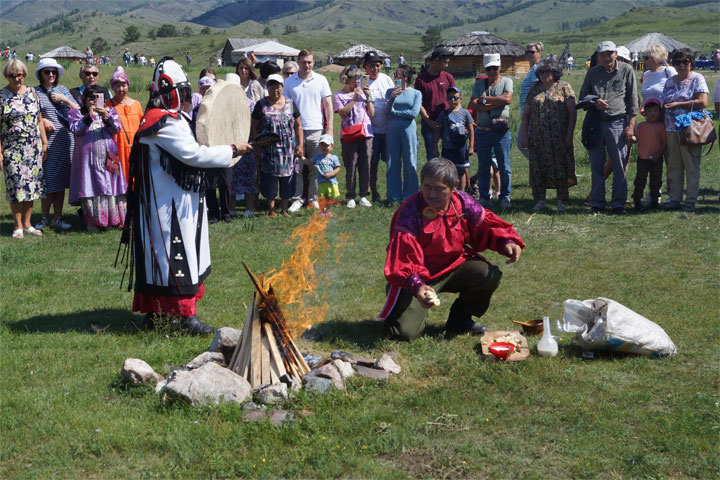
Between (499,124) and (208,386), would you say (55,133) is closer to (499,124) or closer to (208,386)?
(499,124)

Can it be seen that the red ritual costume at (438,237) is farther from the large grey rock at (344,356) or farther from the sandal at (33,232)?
the sandal at (33,232)

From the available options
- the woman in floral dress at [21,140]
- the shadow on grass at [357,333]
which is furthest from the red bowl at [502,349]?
the woman in floral dress at [21,140]

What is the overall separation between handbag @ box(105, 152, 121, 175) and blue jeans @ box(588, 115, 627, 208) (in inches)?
258

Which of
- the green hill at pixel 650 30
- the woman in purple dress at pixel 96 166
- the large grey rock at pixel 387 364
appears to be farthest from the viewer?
the green hill at pixel 650 30

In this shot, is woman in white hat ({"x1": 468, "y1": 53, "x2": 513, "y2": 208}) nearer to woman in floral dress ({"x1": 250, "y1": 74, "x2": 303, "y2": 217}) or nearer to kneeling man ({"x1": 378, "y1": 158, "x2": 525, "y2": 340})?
woman in floral dress ({"x1": 250, "y1": 74, "x2": 303, "y2": 217})

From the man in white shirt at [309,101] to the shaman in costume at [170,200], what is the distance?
4995 mm

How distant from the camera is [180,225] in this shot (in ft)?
20.0

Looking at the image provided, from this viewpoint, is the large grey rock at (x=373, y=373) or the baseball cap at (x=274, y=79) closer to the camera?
the large grey rock at (x=373, y=373)

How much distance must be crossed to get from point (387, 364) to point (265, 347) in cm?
91

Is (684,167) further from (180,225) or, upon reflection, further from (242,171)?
(180,225)

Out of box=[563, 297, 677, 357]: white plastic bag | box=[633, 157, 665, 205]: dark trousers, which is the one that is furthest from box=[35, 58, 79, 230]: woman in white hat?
box=[633, 157, 665, 205]: dark trousers

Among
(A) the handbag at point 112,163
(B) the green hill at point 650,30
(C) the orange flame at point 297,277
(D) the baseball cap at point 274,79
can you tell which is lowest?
(C) the orange flame at point 297,277

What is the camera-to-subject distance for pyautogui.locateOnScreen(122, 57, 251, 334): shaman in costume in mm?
5922

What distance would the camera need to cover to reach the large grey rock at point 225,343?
568 cm
